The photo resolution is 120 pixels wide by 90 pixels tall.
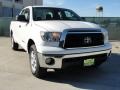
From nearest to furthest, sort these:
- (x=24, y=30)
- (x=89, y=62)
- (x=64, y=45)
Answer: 1. (x=64, y=45)
2. (x=89, y=62)
3. (x=24, y=30)

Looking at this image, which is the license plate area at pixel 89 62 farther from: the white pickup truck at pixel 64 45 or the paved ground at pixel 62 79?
the paved ground at pixel 62 79

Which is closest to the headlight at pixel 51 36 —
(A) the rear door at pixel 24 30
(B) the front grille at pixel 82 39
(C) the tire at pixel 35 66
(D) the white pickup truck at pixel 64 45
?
(D) the white pickup truck at pixel 64 45

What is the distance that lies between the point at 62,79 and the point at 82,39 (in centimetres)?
105

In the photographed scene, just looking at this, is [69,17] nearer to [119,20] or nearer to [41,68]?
[41,68]

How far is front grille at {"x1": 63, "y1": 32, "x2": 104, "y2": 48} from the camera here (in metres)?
7.23

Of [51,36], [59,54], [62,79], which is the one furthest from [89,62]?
[51,36]

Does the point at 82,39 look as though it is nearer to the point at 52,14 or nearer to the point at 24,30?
the point at 52,14

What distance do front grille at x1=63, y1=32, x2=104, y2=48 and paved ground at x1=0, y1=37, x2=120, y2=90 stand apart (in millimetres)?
828

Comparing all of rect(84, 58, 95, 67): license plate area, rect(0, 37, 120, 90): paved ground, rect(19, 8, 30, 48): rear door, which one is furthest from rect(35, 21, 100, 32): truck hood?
rect(0, 37, 120, 90): paved ground

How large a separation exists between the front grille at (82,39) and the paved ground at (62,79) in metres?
0.83

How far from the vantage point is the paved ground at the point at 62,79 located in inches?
272

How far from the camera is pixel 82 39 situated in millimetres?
7410

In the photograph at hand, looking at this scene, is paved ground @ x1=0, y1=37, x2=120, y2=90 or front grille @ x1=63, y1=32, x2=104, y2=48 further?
front grille @ x1=63, y1=32, x2=104, y2=48

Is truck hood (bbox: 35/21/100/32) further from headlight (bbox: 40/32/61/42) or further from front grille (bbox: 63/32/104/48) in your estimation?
front grille (bbox: 63/32/104/48)
